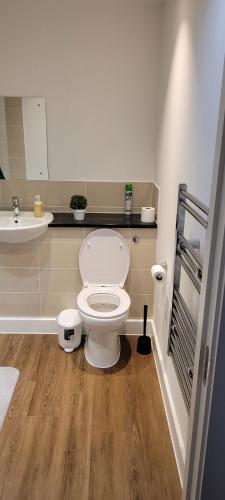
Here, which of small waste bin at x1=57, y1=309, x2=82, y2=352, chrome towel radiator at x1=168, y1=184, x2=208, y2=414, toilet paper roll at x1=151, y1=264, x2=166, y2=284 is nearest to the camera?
chrome towel radiator at x1=168, y1=184, x2=208, y2=414

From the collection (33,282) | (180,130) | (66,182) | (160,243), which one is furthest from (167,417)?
Answer: (66,182)

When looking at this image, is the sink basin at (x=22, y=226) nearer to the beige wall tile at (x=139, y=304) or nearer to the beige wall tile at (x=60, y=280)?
the beige wall tile at (x=60, y=280)

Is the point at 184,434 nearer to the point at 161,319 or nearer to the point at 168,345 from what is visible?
the point at 168,345

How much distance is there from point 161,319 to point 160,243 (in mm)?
494

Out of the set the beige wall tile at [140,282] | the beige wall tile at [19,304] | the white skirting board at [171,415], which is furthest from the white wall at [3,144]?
the white skirting board at [171,415]

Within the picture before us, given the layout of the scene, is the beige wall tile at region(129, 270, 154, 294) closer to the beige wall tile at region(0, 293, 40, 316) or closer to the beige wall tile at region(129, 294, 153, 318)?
the beige wall tile at region(129, 294, 153, 318)

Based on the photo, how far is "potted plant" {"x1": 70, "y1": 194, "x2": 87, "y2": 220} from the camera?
9.16ft

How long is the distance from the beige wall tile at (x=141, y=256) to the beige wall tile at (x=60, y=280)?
419 millimetres

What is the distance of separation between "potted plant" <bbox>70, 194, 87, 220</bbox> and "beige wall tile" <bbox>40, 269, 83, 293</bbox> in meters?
0.40

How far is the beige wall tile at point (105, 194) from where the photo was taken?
292cm

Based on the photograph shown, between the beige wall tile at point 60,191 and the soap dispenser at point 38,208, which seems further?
the beige wall tile at point 60,191

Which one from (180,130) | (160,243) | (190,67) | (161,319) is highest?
(190,67)

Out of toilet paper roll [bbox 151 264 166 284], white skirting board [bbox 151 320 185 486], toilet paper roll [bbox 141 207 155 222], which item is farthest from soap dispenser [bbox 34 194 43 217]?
white skirting board [bbox 151 320 185 486]

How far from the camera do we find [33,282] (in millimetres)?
2898
